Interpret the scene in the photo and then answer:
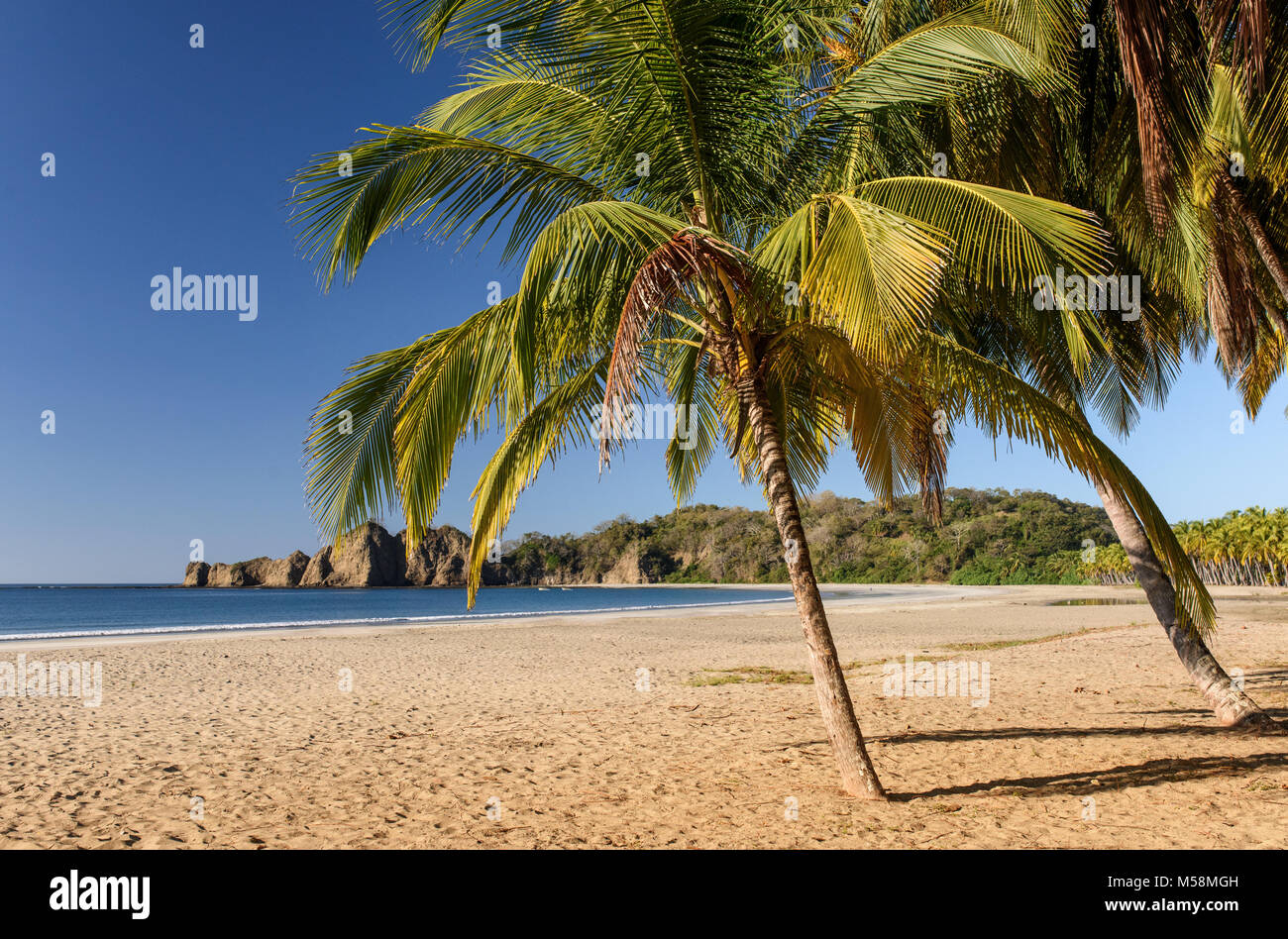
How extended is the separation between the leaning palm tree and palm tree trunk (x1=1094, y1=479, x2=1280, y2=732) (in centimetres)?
186

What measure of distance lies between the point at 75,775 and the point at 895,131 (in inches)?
323

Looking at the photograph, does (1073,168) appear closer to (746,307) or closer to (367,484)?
(746,307)

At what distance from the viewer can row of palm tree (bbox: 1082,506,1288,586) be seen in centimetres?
4881

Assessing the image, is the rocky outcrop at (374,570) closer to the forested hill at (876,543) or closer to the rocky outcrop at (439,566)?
the rocky outcrop at (439,566)

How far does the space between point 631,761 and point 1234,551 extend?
61.5 meters

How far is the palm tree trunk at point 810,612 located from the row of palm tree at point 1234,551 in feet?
173

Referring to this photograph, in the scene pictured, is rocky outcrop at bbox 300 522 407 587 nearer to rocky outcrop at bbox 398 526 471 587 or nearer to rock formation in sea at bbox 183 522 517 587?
rock formation in sea at bbox 183 522 517 587

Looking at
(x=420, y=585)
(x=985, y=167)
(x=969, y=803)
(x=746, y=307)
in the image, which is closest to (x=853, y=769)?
(x=969, y=803)

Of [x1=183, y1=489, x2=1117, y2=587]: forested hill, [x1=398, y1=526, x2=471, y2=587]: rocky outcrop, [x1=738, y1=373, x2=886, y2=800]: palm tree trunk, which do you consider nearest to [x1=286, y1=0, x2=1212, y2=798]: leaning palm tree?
[x1=738, y1=373, x2=886, y2=800]: palm tree trunk

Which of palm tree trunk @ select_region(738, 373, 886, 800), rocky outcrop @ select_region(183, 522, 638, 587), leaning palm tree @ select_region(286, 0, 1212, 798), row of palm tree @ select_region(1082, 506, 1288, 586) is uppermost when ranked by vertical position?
leaning palm tree @ select_region(286, 0, 1212, 798)

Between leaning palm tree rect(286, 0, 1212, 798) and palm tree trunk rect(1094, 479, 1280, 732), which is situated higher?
leaning palm tree rect(286, 0, 1212, 798)

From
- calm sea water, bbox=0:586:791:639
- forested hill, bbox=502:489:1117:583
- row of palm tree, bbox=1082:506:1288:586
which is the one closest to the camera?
calm sea water, bbox=0:586:791:639

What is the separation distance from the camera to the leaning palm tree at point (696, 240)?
13.4 ft

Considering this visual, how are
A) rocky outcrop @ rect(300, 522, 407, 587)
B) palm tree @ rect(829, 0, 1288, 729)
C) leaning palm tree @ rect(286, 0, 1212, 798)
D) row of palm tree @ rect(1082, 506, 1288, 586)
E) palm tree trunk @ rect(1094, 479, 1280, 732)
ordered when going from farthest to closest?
rocky outcrop @ rect(300, 522, 407, 587) → row of palm tree @ rect(1082, 506, 1288, 586) → palm tree trunk @ rect(1094, 479, 1280, 732) → palm tree @ rect(829, 0, 1288, 729) → leaning palm tree @ rect(286, 0, 1212, 798)
